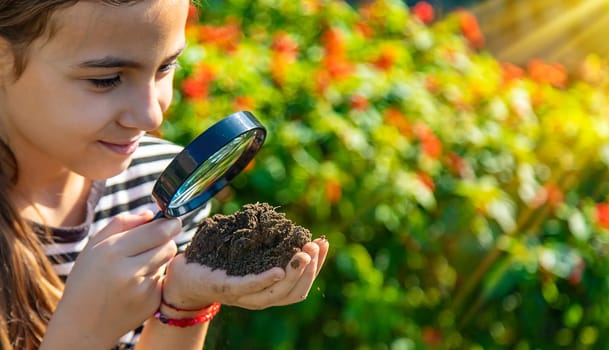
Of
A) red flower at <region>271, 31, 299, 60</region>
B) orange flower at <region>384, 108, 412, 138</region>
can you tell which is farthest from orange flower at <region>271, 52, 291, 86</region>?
orange flower at <region>384, 108, 412, 138</region>

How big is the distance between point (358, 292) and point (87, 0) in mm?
1723

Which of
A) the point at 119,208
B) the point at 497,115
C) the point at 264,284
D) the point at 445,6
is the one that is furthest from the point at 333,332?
the point at 445,6

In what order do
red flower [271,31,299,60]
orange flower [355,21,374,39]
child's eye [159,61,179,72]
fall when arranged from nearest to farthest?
1. child's eye [159,61,179,72]
2. red flower [271,31,299,60]
3. orange flower [355,21,374,39]

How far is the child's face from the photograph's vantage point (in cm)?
185

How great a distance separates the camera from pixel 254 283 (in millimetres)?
1773

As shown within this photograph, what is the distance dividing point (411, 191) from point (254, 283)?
1674mm

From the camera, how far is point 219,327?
2.53 m

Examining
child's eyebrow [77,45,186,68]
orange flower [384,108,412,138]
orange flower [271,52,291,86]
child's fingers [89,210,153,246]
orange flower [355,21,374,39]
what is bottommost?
orange flower [355,21,374,39]

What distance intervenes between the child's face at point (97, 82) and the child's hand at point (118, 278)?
15cm

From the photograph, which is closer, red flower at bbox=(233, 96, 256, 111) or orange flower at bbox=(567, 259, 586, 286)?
red flower at bbox=(233, 96, 256, 111)

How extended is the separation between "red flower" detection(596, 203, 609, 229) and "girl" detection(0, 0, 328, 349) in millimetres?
1904

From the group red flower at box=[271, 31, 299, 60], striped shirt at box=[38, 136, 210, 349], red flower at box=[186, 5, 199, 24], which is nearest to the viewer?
striped shirt at box=[38, 136, 210, 349]

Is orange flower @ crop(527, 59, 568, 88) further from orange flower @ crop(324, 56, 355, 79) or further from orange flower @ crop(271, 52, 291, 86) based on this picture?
orange flower @ crop(271, 52, 291, 86)

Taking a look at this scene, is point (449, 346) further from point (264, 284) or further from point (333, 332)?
point (264, 284)
